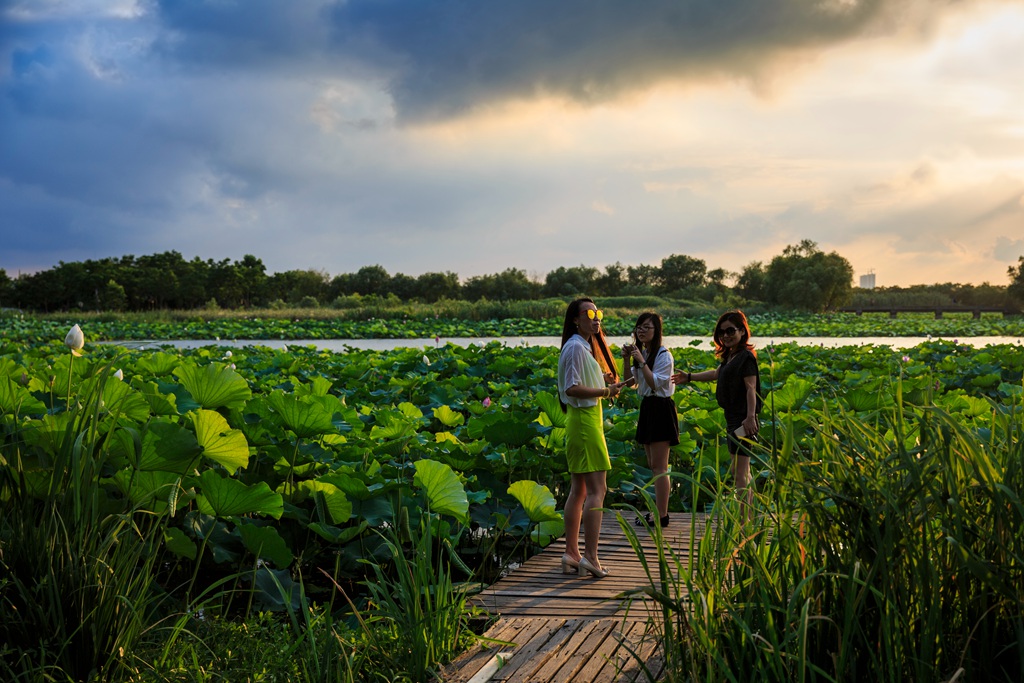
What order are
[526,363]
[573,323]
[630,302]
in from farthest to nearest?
1. [630,302]
2. [526,363]
3. [573,323]

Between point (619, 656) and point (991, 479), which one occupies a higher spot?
point (991, 479)

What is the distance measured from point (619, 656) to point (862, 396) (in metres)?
5.01

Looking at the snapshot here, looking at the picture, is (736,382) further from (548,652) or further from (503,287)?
(503,287)

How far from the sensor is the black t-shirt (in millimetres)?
4578

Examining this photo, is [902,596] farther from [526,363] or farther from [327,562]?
[526,363]

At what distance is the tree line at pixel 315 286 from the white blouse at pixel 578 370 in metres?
53.5

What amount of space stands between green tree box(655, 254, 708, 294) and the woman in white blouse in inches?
2594

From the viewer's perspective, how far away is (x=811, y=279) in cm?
4934

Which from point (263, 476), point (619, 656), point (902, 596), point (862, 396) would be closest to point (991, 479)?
point (902, 596)

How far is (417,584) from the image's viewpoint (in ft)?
9.83

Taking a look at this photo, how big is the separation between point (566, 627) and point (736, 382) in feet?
6.20

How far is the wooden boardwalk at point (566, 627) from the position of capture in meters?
2.80

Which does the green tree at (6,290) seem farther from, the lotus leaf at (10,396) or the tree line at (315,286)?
the lotus leaf at (10,396)

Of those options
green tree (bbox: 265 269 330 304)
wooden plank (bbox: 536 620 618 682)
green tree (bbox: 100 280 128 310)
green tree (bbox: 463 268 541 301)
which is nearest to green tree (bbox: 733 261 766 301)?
green tree (bbox: 463 268 541 301)
